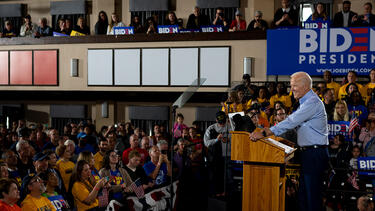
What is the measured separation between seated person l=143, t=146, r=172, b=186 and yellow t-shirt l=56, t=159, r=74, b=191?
1.04 metres

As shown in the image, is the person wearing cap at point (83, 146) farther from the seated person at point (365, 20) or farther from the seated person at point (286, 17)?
the seated person at point (365, 20)

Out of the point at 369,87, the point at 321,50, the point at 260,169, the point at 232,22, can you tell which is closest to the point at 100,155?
the point at 260,169

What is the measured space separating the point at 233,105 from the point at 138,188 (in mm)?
3431

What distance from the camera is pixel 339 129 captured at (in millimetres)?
8070

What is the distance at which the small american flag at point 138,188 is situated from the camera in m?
6.20

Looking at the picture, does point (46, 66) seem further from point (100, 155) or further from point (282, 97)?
point (282, 97)

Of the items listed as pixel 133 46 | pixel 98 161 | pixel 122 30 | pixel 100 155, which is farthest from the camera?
pixel 122 30

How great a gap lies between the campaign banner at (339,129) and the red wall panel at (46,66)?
840 cm

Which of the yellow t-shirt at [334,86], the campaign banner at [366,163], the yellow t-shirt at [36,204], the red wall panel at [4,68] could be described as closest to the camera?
the yellow t-shirt at [36,204]

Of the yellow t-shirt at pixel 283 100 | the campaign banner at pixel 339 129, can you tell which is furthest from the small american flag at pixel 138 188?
the yellow t-shirt at pixel 283 100

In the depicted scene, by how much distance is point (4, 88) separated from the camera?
13977 mm

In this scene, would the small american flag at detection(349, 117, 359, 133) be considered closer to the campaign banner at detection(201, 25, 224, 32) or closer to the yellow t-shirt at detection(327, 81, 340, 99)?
the yellow t-shirt at detection(327, 81, 340, 99)

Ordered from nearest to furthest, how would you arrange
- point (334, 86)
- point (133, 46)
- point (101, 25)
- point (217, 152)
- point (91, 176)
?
point (91, 176) → point (217, 152) → point (334, 86) → point (133, 46) → point (101, 25)

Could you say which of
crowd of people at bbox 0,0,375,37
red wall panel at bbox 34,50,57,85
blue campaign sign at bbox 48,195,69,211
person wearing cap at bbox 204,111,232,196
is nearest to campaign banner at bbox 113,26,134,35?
crowd of people at bbox 0,0,375,37
